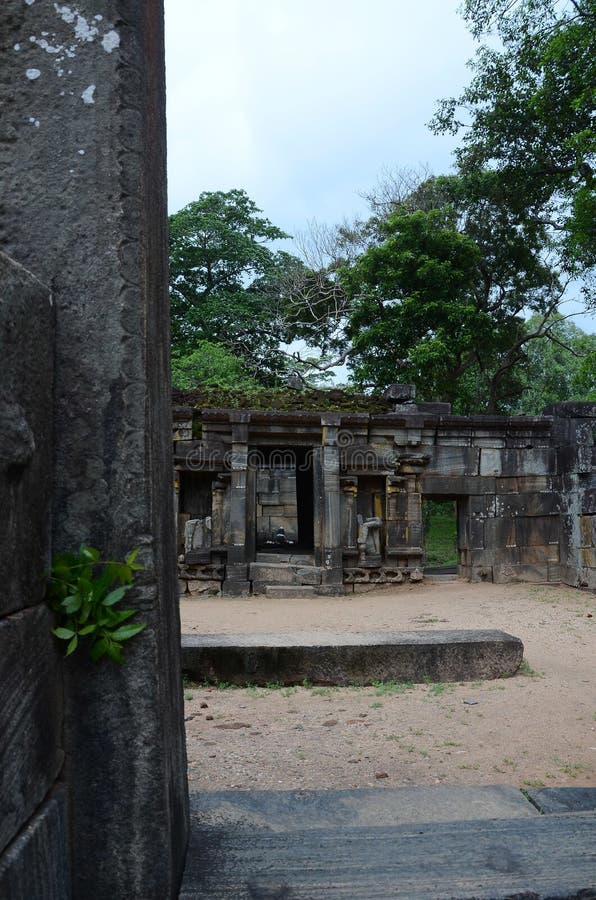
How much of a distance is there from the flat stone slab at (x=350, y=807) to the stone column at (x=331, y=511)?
10.9 metres

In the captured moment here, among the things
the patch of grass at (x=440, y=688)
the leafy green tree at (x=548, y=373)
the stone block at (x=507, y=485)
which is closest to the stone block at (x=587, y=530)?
the stone block at (x=507, y=485)

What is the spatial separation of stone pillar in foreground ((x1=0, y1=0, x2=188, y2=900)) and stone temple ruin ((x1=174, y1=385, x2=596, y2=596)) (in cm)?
1159

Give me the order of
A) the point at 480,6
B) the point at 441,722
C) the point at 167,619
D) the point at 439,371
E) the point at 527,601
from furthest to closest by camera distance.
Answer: the point at 439,371
the point at 480,6
the point at 527,601
the point at 441,722
the point at 167,619

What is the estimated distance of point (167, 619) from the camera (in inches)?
69.6

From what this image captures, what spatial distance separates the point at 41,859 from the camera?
137 centimetres

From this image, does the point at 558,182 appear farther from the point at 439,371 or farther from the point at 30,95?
the point at 30,95

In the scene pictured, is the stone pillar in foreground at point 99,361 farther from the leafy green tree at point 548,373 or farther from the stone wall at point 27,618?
the leafy green tree at point 548,373

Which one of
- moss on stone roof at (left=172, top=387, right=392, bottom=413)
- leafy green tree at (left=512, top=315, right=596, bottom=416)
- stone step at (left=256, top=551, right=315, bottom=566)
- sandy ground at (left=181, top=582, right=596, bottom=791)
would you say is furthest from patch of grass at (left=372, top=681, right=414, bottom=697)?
leafy green tree at (left=512, top=315, right=596, bottom=416)

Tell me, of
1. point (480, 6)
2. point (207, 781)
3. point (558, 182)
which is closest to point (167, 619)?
point (207, 781)

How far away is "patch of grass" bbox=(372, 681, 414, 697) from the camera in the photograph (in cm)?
545

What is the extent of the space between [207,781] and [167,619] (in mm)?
2230

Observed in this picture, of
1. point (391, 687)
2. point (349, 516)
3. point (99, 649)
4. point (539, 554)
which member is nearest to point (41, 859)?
point (99, 649)

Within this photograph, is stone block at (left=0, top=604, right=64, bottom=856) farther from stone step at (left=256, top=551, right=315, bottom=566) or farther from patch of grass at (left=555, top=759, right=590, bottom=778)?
stone step at (left=256, top=551, right=315, bottom=566)

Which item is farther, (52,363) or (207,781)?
(207,781)
